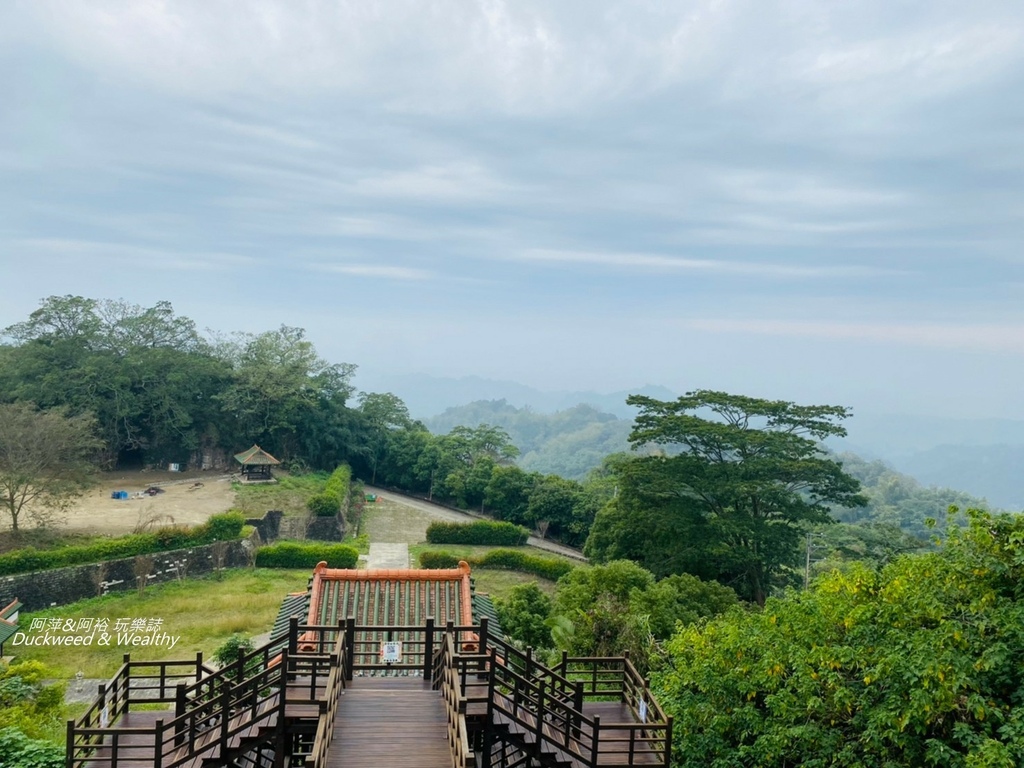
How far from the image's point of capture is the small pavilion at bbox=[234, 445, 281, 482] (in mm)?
35875

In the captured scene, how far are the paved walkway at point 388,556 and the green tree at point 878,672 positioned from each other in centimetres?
1943

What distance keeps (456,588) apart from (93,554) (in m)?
15.7

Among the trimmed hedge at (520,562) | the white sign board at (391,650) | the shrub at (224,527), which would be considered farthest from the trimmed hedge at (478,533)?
the white sign board at (391,650)

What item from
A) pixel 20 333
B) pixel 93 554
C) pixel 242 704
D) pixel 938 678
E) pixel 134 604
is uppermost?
pixel 20 333

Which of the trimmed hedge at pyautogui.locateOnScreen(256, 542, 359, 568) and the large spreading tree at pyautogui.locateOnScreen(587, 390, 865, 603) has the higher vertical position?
the large spreading tree at pyautogui.locateOnScreen(587, 390, 865, 603)

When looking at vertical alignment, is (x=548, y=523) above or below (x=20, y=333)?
below

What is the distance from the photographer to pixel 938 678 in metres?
7.43

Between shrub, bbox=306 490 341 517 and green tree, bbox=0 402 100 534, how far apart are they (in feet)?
30.5

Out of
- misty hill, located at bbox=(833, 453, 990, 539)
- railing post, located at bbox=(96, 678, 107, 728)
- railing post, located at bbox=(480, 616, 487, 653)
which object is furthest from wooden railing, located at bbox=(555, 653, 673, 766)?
misty hill, located at bbox=(833, 453, 990, 539)

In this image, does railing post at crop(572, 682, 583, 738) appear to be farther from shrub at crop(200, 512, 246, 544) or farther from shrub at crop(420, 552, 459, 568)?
shrub at crop(200, 512, 246, 544)

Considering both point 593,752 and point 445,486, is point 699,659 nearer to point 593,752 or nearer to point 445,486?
point 593,752

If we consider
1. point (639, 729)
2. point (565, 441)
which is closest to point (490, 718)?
point (639, 729)

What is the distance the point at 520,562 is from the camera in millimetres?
30266

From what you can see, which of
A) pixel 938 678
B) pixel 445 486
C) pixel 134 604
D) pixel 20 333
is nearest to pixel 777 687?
pixel 938 678
